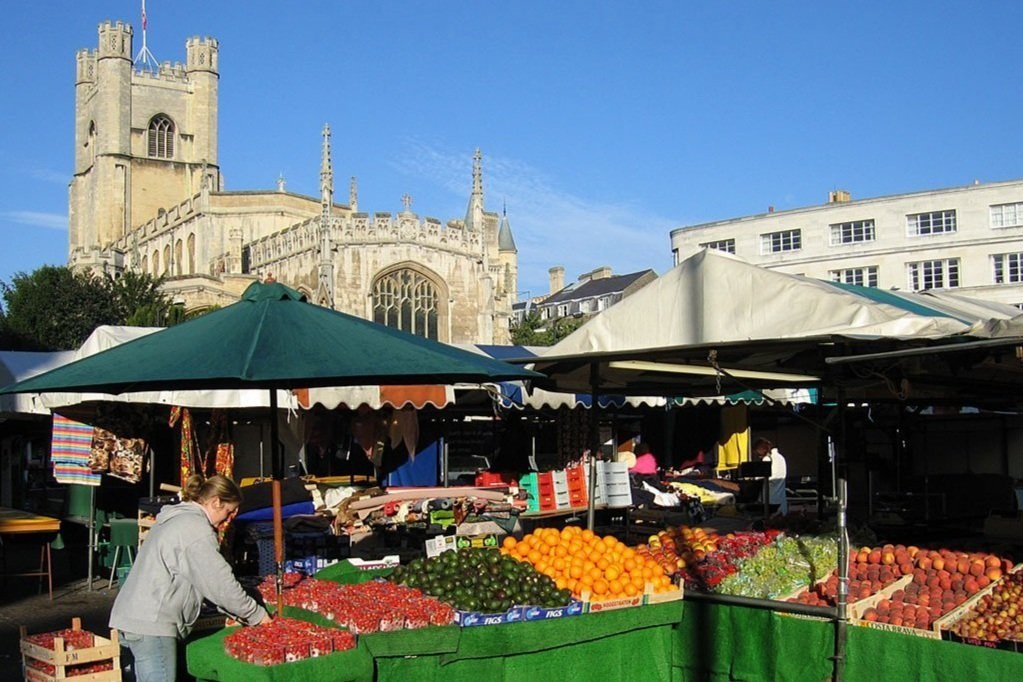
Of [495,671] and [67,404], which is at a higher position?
[67,404]

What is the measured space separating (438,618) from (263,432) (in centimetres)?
1160

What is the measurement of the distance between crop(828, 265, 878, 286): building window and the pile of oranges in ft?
170

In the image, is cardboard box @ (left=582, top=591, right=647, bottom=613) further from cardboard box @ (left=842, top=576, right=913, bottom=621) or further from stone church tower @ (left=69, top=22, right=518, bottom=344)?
stone church tower @ (left=69, top=22, right=518, bottom=344)

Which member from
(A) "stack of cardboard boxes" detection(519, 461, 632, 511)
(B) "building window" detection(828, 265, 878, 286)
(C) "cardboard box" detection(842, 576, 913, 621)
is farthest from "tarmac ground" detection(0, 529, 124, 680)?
(B) "building window" detection(828, 265, 878, 286)

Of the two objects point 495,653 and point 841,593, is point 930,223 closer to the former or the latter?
point 841,593

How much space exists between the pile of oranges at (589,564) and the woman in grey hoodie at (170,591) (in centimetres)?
209

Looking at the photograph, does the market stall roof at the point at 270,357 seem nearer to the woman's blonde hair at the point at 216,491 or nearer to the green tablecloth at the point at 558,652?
the woman's blonde hair at the point at 216,491

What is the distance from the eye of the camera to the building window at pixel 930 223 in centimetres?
5450

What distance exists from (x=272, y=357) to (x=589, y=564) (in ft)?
8.00

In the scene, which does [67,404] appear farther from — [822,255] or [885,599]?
[822,255]

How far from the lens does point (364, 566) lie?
7.11 m

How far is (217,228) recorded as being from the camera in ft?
199

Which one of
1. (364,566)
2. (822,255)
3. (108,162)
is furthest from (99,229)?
(364,566)

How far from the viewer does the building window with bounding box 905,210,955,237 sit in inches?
2146
